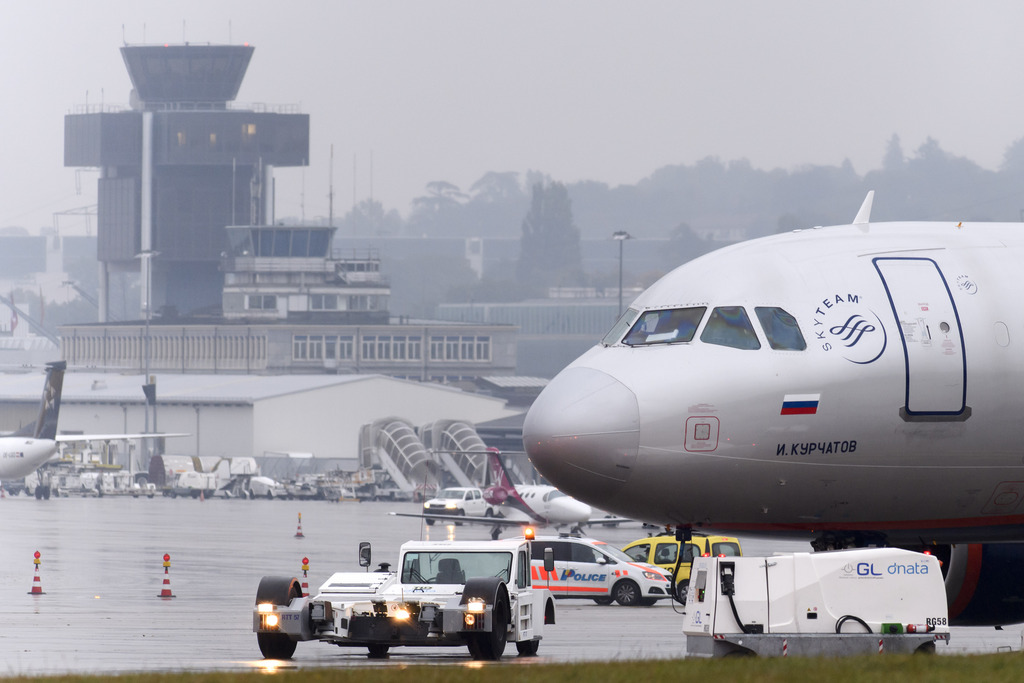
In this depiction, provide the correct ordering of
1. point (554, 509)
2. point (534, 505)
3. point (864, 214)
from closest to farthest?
point (864, 214) → point (554, 509) → point (534, 505)

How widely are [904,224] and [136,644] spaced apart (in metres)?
15.1

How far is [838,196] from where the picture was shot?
188250 mm

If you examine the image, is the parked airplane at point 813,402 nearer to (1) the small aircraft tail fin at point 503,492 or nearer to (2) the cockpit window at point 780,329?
(2) the cockpit window at point 780,329

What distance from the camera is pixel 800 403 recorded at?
54.7 ft

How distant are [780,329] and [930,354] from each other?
5.18 feet

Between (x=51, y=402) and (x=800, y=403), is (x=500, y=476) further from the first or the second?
(x=800, y=403)

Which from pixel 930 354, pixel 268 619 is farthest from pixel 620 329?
pixel 268 619

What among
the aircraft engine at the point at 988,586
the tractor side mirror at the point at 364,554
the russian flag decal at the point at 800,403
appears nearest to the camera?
the russian flag decal at the point at 800,403

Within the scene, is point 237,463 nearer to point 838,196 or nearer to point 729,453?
point 838,196

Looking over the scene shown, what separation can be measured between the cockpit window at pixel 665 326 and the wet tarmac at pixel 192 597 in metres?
4.27

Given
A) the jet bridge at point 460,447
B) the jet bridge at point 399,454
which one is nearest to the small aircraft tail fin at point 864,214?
the jet bridge at point 460,447

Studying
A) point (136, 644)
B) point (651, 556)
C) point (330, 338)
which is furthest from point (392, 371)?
point (136, 644)

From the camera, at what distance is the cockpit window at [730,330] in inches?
673

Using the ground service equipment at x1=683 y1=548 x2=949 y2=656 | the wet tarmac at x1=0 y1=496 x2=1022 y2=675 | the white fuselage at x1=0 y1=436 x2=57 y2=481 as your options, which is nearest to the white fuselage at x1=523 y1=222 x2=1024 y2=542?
the ground service equipment at x1=683 y1=548 x2=949 y2=656
